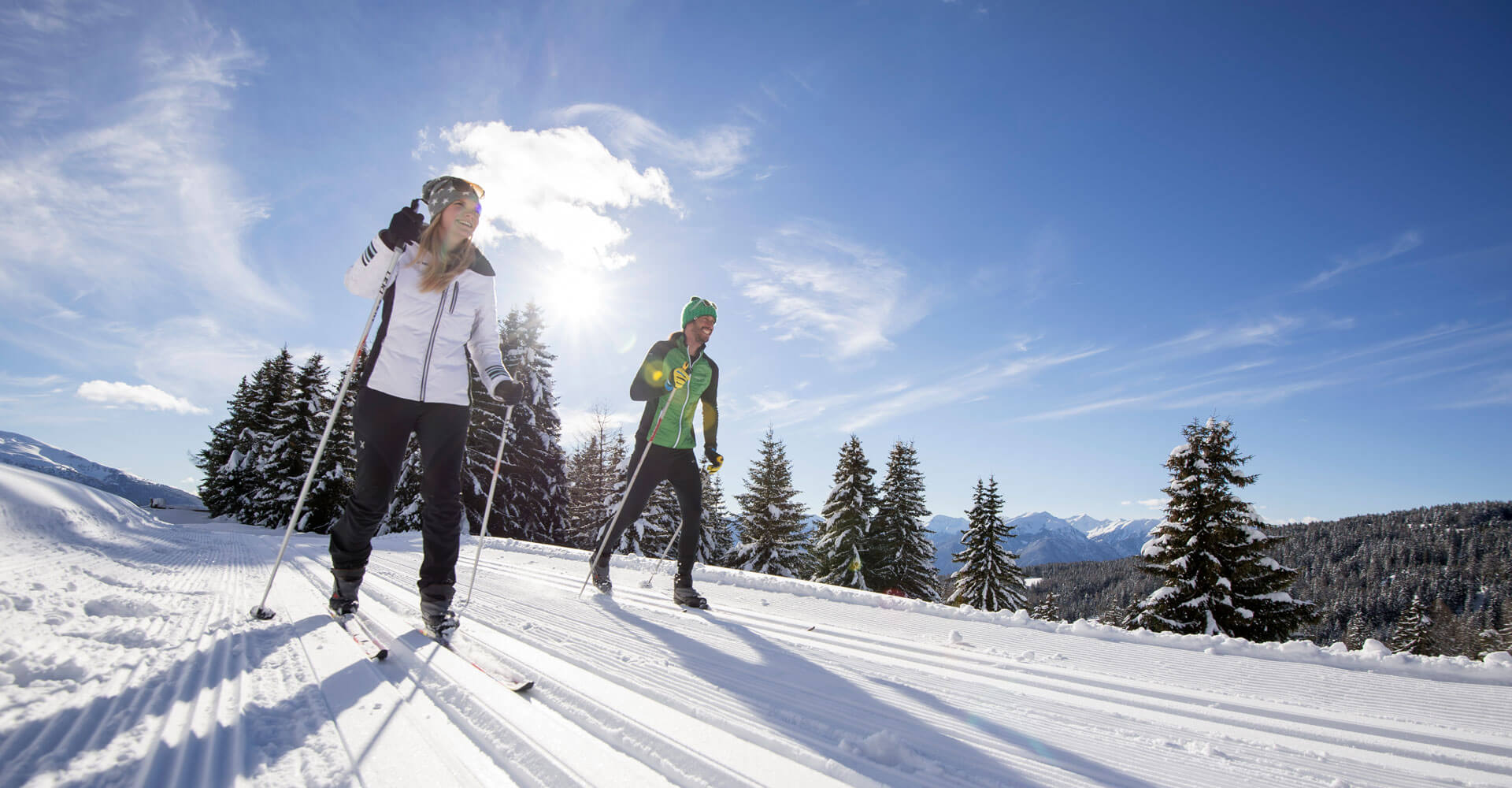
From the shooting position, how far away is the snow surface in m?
1.38

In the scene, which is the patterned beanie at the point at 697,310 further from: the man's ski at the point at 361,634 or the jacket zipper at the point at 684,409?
the man's ski at the point at 361,634

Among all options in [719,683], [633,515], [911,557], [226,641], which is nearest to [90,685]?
[226,641]

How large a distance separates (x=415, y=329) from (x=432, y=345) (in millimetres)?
111

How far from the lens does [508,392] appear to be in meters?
3.10

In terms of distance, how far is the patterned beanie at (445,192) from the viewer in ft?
10.0

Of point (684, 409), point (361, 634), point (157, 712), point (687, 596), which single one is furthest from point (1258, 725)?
point (684, 409)

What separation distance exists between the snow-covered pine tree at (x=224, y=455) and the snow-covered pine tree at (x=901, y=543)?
110ft

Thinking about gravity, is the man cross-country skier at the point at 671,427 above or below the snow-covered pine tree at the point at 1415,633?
above

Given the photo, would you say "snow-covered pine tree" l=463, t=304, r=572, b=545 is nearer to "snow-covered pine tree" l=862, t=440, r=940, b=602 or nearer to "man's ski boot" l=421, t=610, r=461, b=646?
"snow-covered pine tree" l=862, t=440, r=940, b=602

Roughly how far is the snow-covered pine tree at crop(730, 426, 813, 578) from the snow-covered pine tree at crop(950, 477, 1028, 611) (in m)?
8.00

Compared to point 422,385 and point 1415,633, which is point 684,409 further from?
point 1415,633

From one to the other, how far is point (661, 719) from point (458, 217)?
8.66 ft

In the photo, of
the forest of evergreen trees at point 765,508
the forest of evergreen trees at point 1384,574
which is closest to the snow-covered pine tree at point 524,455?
the forest of evergreen trees at point 765,508

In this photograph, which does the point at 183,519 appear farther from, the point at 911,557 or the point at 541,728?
the point at 541,728
